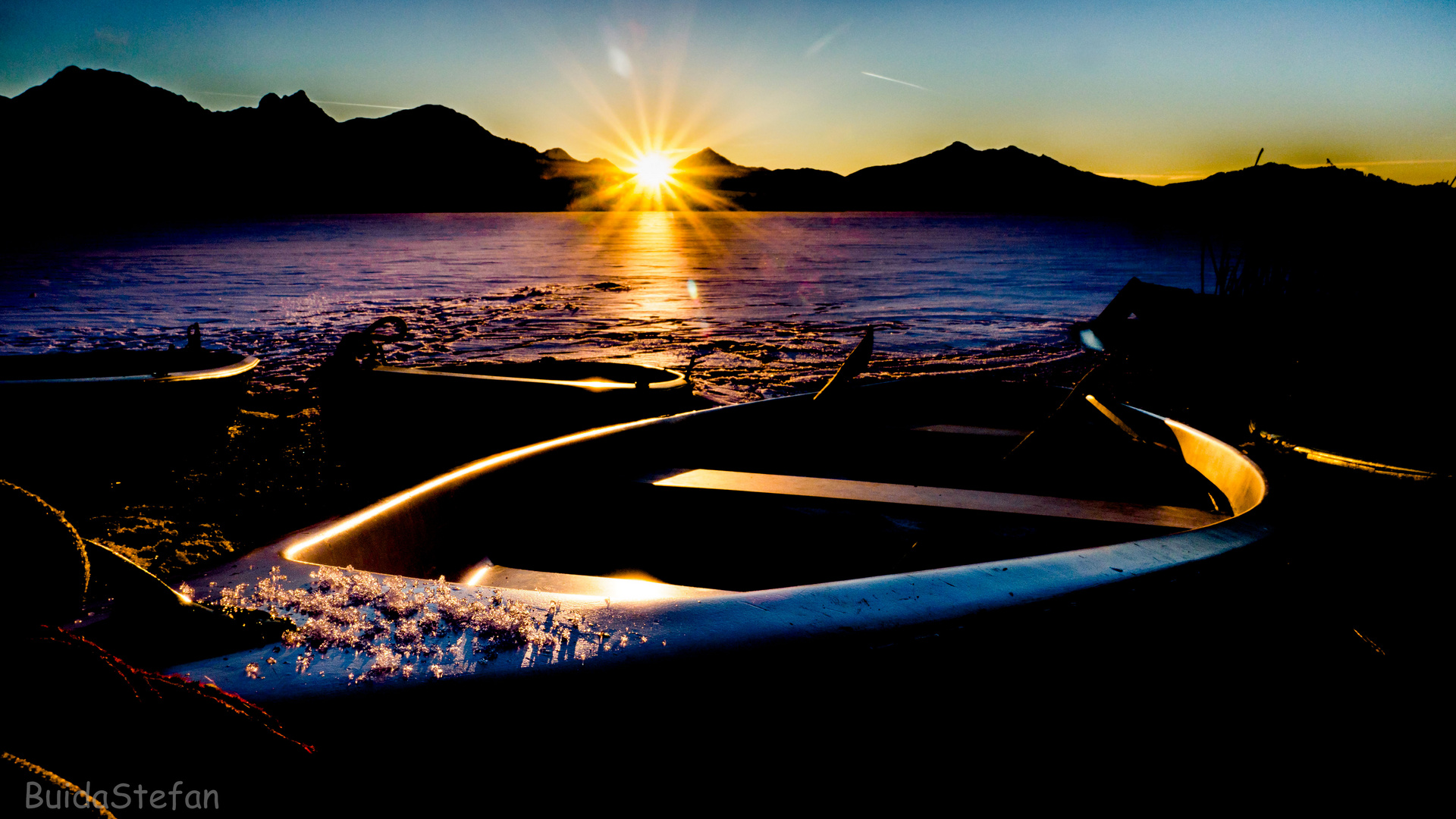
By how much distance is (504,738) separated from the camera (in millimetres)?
1229

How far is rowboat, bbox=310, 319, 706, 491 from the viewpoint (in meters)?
6.46

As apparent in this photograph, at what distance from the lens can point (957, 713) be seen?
1.63 metres

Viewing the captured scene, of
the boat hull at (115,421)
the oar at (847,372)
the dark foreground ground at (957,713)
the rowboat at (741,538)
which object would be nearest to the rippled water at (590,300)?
the oar at (847,372)

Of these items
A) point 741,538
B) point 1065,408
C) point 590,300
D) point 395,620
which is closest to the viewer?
point 395,620

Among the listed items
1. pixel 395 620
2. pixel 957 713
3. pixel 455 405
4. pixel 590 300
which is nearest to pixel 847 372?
pixel 957 713

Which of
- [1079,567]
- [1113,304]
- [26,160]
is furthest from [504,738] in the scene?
[26,160]

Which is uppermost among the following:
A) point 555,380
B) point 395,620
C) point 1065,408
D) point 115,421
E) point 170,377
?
point 1065,408

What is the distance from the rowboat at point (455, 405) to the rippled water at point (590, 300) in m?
1.71

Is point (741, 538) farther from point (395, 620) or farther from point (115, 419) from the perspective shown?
point (115, 419)

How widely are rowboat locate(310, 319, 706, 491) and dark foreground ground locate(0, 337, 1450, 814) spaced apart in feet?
14.6

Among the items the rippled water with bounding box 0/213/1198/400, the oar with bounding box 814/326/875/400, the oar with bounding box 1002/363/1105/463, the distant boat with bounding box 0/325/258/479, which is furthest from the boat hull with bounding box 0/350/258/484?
the oar with bounding box 1002/363/1105/463

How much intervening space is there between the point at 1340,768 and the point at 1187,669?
93 centimetres

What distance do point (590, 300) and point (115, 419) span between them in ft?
88.4

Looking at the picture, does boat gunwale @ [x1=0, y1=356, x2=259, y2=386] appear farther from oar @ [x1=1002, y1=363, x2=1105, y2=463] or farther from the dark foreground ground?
oar @ [x1=1002, y1=363, x2=1105, y2=463]
